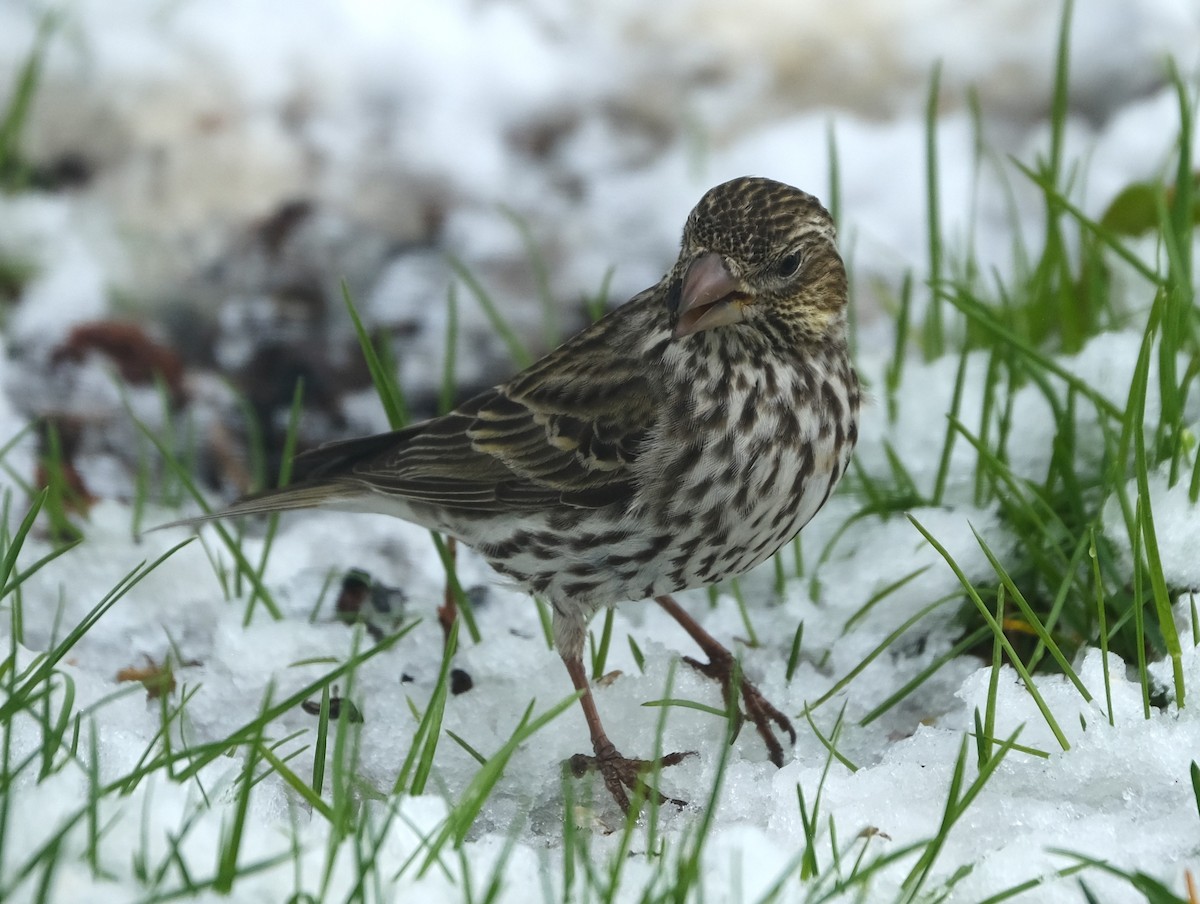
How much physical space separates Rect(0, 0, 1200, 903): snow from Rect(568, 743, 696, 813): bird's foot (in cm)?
6

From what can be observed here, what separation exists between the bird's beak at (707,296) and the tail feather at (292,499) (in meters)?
1.24

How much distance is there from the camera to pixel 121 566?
4406 millimetres

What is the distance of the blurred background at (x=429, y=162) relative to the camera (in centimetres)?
569

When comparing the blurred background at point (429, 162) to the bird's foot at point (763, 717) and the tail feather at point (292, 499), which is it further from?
the bird's foot at point (763, 717)

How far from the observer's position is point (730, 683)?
3.87 meters

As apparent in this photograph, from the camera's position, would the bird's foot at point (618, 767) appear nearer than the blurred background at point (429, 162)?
Yes

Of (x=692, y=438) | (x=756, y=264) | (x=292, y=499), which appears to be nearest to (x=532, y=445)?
(x=692, y=438)

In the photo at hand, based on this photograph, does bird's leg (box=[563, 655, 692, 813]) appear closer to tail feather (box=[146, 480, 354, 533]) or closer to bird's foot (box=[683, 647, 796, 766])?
bird's foot (box=[683, 647, 796, 766])

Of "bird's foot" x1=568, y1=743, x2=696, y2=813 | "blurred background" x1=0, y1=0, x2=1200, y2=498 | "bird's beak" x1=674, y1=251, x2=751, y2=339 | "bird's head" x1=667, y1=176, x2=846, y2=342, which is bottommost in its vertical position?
"bird's foot" x1=568, y1=743, x2=696, y2=813

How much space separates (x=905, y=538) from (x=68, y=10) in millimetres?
4729

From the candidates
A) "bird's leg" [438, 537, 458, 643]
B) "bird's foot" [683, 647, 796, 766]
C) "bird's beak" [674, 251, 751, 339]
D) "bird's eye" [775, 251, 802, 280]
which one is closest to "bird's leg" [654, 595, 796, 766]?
"bird's foot" [683, 647, 796, 766]

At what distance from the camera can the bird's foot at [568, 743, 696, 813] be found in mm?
3357

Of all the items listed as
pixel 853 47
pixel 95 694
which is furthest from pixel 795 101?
pixel 95 694

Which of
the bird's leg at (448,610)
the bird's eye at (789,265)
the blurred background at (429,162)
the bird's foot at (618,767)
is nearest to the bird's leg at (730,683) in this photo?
the bird's foot at (618,767)
